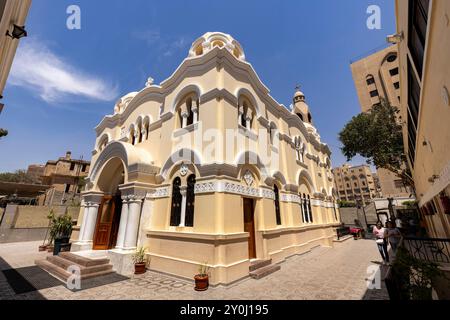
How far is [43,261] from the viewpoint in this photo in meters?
8.77

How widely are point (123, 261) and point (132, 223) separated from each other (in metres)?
1.37

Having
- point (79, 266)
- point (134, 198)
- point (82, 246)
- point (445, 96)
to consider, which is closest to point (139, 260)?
point (79, 266)

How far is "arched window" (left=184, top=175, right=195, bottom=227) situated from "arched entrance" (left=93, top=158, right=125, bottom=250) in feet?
16.5

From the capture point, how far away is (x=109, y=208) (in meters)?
10.9

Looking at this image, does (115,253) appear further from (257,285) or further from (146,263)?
(257,285)

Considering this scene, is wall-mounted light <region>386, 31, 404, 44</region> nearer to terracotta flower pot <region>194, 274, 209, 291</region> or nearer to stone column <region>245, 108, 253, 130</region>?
stone column <region>245, 108, 253, 130</region>

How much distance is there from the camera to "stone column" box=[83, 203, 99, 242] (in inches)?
398

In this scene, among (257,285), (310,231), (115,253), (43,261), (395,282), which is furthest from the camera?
(310,231)

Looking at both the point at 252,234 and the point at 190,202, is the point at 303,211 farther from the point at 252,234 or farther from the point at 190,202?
the point at 190,202

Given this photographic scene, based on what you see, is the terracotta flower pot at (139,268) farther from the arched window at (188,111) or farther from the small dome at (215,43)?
the small dome at (215,43)
